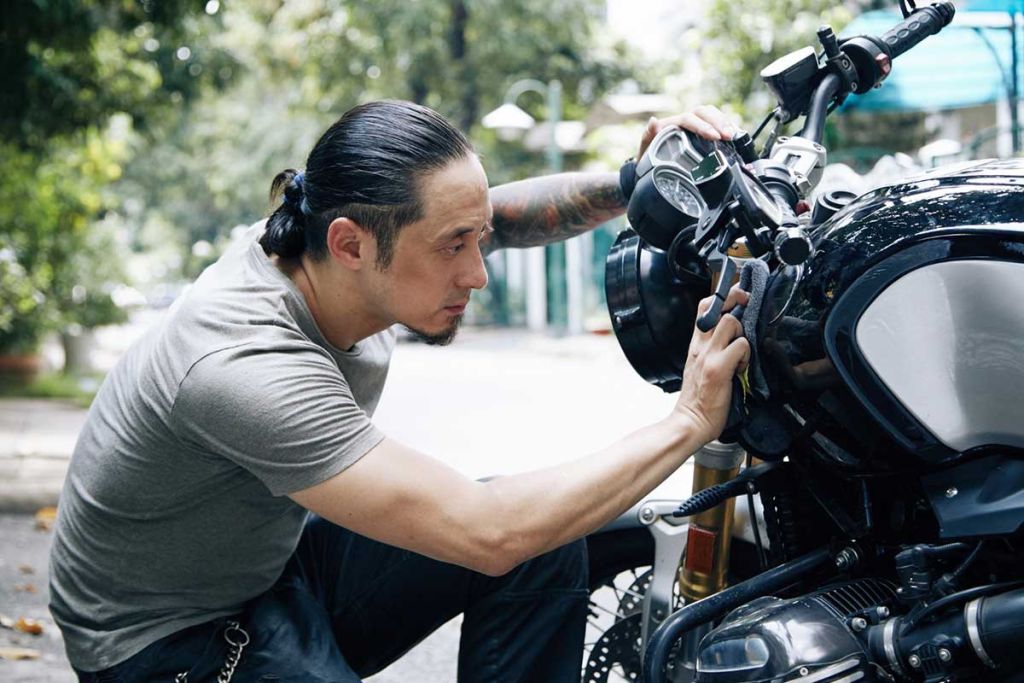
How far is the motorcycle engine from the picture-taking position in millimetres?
1483

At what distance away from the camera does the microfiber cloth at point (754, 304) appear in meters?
1.57

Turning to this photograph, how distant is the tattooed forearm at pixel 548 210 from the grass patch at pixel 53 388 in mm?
8246

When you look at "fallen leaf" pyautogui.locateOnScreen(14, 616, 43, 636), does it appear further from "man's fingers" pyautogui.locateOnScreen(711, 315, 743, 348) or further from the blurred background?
"man's fingers" pyautogui.locateOnScreen(711, 315, 743, 348)

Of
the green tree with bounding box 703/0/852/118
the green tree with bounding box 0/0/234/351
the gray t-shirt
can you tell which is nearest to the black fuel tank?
the gray t-shirt

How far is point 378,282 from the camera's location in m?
1.93

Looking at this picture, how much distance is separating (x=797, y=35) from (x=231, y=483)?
1268 cm

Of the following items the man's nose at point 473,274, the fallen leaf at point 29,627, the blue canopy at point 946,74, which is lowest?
the fallen leaf at point 29,627

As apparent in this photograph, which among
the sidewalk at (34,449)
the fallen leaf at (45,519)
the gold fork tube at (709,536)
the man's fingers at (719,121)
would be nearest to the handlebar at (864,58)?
the man's fingers at (719,121)

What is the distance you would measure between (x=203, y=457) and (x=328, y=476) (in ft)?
0.96

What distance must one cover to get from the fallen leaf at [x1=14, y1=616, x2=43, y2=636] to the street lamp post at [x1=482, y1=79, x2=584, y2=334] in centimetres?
1256

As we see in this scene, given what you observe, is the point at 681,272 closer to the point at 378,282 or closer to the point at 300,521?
the point at 378,282

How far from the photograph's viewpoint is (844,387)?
1.50 m

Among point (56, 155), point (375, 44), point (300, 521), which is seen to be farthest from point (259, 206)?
point (300, 521)

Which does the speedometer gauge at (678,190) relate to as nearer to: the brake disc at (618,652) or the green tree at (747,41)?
the brake disc at (618,652)
